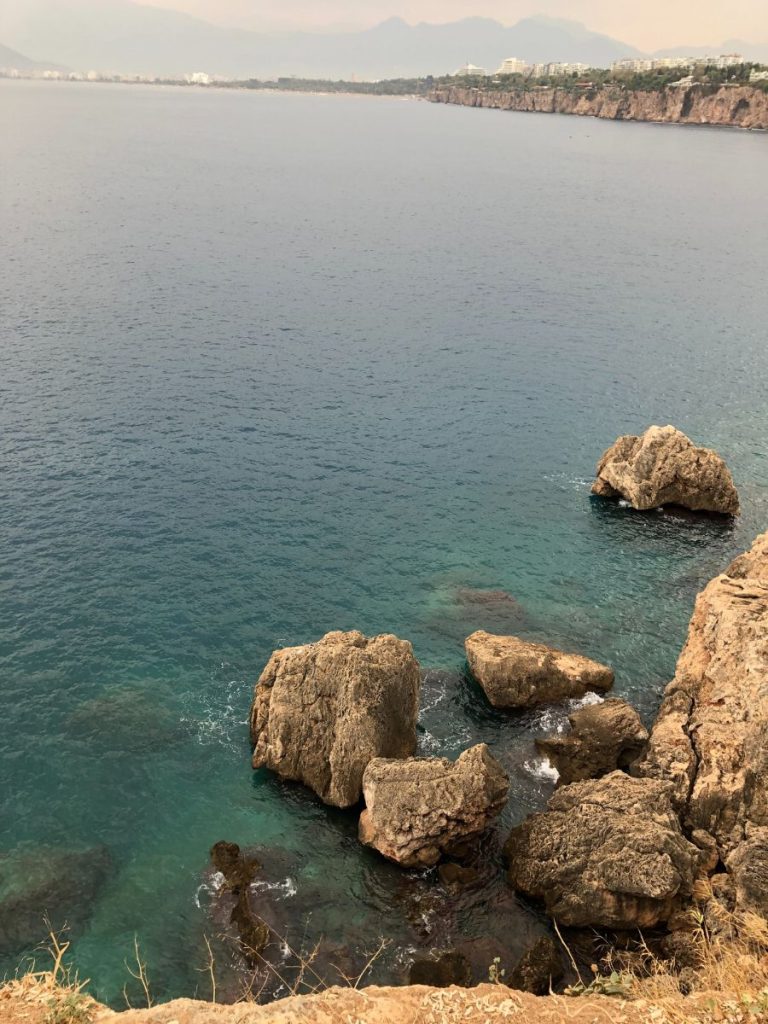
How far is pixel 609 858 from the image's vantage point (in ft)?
125

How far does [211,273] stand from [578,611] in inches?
3840

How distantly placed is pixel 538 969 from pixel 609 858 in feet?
20.6

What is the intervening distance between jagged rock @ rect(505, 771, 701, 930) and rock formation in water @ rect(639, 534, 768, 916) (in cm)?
182

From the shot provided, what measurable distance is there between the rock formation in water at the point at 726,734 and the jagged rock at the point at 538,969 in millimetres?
8431

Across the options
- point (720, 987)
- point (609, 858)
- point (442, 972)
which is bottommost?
point (442, 972)

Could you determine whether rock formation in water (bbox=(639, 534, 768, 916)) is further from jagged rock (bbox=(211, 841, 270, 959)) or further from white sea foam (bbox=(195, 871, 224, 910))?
white sea foam (bbox=(195, 871, 224, 910))

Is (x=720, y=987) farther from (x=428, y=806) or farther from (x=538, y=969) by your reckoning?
(x=428, y=806)

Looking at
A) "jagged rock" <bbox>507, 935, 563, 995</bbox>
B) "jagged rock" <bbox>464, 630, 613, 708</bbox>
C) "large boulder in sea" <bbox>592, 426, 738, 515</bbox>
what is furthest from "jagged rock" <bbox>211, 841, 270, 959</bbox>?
"large boulder in sea" <bbox>592, 426, 738, 515</bbox>

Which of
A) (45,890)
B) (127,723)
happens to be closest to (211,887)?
(45,890)

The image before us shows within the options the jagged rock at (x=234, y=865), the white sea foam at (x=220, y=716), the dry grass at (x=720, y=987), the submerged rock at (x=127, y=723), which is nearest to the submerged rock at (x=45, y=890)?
the jagged rock at (x=234, y=865)

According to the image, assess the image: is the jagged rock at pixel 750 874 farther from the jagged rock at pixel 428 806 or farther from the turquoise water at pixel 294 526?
the jagged rock at pixel 428 806

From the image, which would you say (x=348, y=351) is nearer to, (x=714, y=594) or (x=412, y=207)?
→ (x=714, y=594)

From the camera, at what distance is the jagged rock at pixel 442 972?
112ft

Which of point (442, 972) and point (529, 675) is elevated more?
point (529, 675)
